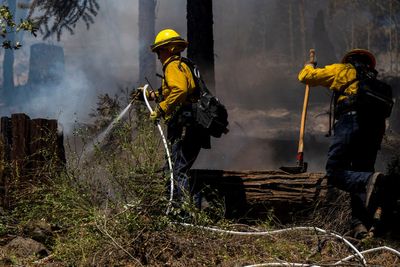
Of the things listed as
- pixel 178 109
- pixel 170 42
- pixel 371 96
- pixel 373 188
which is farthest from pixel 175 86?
pixel 373 188

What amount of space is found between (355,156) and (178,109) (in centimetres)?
180

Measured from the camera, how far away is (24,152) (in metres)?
6.63

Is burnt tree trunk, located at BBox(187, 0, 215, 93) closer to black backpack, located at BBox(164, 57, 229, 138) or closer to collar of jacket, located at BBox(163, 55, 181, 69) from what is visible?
collar of jacket, located at BBox(163, 55, 181, 69)

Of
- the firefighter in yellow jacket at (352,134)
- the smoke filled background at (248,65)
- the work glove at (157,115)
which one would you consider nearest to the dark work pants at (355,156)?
the firefighter in yellow jacket at (352,134)

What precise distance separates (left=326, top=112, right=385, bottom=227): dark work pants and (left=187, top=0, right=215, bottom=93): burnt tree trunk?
401cm

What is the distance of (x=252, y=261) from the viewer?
16.5 feet

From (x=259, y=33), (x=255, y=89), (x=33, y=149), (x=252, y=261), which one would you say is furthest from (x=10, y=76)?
(x=252, y=261)

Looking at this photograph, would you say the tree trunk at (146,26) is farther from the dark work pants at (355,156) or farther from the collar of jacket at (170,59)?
the dark work pants at (355,156)

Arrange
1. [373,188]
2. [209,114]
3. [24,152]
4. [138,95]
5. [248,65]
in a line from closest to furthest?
[373,188] → [209,114] → [24,152] → [138,95] → [248,65]

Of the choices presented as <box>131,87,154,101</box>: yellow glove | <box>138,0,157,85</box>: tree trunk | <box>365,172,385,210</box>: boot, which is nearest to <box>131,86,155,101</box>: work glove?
<box>131,87,154,101</box>: yellow glove

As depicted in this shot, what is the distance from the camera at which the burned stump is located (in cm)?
649

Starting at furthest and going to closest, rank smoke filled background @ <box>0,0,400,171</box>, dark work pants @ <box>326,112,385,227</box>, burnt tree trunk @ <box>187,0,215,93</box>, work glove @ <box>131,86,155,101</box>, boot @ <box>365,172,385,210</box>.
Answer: smoke filled background @ <box>0,0,400,171</box>, burnt tree trunk @ <box>187,0,215,93</box>, work glove @ <box>131,86,155,101</box>, dark work pants @ <box>326,112,385,227</box>, boot @ <box>365,172,385,210</box>

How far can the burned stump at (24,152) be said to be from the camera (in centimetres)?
649

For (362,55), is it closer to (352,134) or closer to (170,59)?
(352,134)
